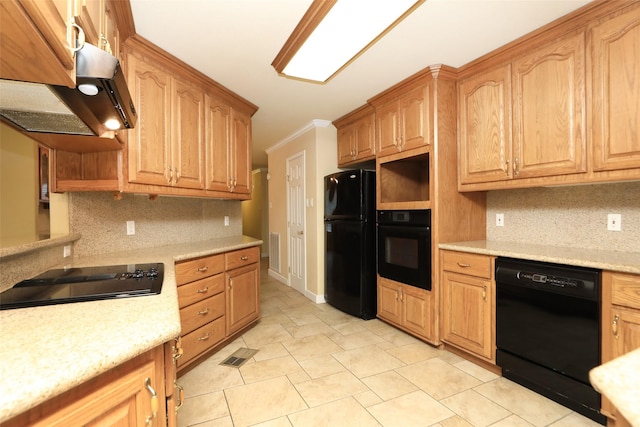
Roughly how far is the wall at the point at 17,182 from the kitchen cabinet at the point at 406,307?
288 centimetres

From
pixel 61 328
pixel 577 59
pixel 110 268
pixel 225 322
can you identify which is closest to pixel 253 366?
pixel 225 322

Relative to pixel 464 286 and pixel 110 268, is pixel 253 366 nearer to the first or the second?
pixel 110 268

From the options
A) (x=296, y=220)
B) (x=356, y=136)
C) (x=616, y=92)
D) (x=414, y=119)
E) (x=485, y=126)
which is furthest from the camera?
(x=296, y=220)

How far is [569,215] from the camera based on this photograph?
216cm

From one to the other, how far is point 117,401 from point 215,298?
1.72m

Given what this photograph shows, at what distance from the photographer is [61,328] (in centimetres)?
80

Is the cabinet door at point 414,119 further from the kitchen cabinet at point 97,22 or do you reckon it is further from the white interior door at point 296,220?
the kitchen cabinet at point 97,22

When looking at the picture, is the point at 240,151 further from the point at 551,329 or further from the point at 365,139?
the point at 551,329

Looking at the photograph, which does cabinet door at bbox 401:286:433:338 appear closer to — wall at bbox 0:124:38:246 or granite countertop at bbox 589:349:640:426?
granite countertop at bbox 589:349:640:426

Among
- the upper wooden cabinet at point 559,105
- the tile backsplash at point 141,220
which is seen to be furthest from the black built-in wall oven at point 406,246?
the tile backsplash at point 141,220

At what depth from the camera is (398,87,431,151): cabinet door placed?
2.53 metres

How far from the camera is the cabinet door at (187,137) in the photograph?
230cm

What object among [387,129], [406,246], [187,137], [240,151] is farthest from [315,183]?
[187,137]

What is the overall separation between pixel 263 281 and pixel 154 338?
437cm
